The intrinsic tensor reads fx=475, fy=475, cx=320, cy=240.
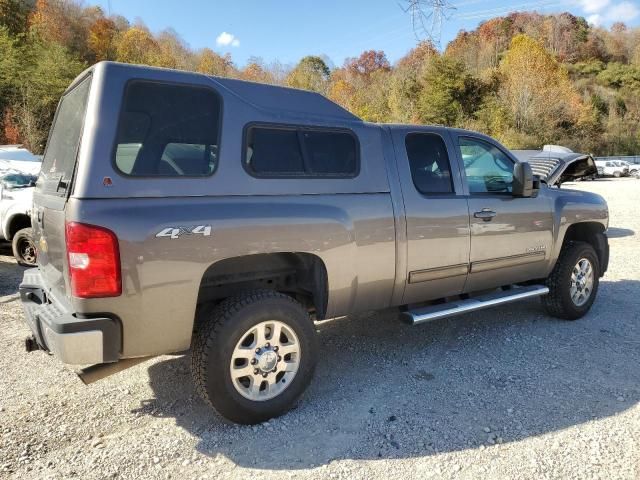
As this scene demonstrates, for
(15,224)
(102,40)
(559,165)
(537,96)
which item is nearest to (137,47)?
(102,40)

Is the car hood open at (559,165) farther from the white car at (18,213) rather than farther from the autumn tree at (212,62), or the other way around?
the autumn tree at (212,62)

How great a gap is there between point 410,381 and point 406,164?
5.65ft

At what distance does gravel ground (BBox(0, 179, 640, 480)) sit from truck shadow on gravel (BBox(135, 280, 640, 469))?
0.04 feet

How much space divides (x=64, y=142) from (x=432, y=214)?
8.97 ft

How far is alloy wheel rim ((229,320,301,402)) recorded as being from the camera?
120 inches

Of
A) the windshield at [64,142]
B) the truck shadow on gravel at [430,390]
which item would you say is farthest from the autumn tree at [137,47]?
the truck shadow on gravel at [430,390]

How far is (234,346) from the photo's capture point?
117 inches

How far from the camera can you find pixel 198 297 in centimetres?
309

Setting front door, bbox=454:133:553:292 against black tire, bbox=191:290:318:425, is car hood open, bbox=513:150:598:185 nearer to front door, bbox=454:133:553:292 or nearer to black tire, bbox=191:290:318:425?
front door, bbox=454:133:553:292

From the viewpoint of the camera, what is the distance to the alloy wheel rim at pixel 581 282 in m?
5.11

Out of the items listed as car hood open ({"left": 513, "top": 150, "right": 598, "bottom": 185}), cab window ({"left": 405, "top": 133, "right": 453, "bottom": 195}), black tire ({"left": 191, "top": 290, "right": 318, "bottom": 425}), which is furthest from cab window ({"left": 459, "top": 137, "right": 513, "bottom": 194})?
car hood open ({"left": 513, "top": 150, "right": 598, "bottom": 185})

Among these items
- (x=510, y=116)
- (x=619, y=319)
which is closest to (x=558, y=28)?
(x=510, y=116)

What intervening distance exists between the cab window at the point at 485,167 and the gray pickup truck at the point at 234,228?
6 cm

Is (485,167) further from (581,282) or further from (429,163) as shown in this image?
(581,282)
